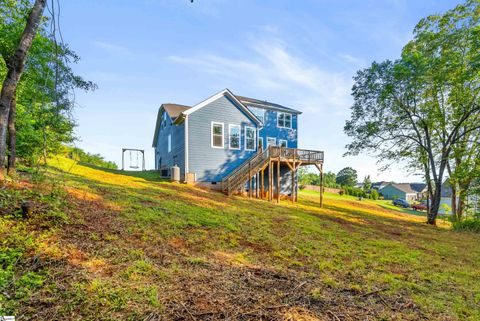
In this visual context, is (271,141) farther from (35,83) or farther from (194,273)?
(194,273)

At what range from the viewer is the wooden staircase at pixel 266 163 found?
15.6m

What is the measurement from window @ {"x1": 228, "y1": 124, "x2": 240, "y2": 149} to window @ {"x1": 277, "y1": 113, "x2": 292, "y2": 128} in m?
4.28

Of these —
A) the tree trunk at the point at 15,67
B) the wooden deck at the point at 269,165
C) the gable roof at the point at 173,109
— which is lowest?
the wooden deck at the point at 269,165

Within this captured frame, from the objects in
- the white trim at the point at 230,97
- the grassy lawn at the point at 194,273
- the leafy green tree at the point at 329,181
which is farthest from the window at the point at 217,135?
the leafy green tree at the point at 329,181

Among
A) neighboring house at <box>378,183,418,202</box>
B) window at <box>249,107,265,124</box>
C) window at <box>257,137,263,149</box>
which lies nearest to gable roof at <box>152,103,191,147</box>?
window at <box>249,107,265,124</box>

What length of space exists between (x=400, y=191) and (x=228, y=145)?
59313 millimetres

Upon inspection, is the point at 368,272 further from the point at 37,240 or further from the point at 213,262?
the point at 37,240

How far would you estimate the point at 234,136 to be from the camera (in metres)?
17.2

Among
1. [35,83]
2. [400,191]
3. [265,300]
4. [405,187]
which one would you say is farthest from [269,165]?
[405,187]

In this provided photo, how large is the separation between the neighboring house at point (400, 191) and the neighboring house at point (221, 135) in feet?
168

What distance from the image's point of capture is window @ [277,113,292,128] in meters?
19.8

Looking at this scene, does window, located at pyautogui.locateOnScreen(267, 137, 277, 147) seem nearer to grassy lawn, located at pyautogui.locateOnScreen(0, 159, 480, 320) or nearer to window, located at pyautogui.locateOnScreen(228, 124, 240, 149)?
window, located at pyautogui.locateOnScreen(228, 124, 240, 149)

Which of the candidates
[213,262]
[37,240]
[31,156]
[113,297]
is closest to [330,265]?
[213,262]

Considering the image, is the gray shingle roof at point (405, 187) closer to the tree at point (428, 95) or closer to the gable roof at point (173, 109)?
the tree at point (428, 95)
